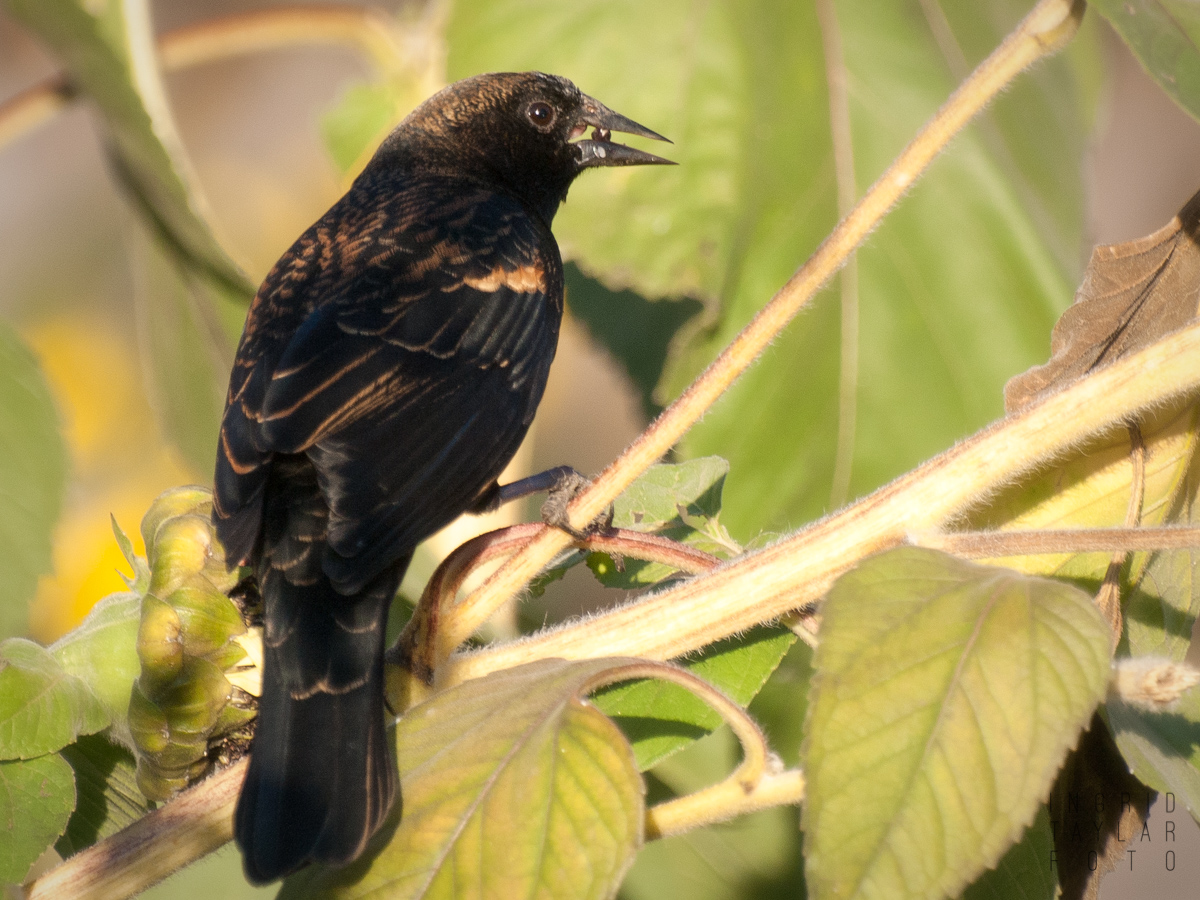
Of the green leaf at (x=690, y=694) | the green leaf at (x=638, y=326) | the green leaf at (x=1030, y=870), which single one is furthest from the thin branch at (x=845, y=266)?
the green leaf at (x=1030, y=870)

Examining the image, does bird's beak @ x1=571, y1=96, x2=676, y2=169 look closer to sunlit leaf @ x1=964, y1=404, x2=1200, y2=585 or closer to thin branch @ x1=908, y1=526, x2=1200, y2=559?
sunlit leaf @ x1=964, y1=404, x2=1200, y2=585

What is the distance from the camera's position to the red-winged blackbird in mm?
1294

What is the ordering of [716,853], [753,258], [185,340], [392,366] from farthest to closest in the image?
[185,340]
[753,258]
[716,853]
[392,366]

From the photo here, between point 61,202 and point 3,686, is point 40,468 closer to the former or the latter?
point 3,686

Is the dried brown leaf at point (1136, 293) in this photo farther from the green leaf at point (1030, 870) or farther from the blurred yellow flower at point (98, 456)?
the blurred yellow flower at point (98, 456)

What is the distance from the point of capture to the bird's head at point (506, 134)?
278 centimetres

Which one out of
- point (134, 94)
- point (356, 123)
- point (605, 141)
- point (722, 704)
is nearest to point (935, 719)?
point (722, 704)

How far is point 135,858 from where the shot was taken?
44.8 inches

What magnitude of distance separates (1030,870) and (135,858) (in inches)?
37.2

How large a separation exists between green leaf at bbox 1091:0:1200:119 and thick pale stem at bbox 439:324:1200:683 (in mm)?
254

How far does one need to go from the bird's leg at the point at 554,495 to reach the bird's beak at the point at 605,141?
782 mm

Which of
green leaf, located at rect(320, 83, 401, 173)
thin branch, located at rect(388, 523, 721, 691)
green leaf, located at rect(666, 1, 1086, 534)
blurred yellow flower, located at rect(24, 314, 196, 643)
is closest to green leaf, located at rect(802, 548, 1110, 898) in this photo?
thin branch, located at rect(388, 523, 721, 691)

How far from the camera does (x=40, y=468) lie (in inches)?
67.8

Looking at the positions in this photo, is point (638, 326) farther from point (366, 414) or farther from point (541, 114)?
point (366, 414)
